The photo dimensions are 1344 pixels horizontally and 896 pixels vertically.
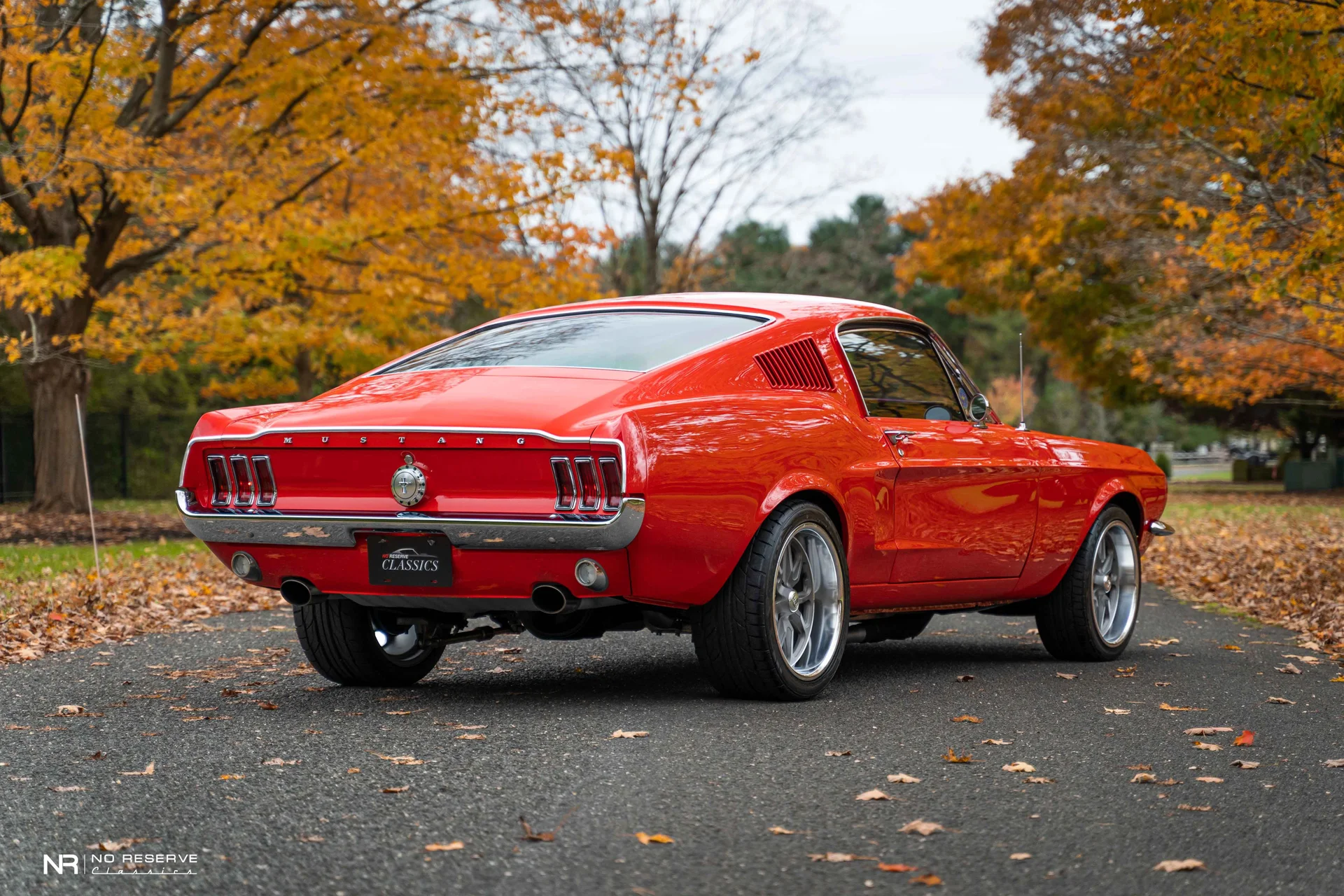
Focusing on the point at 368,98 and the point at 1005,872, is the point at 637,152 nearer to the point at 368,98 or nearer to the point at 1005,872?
the point at 368,98

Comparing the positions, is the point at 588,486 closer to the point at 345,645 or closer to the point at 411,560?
the point at 411,560

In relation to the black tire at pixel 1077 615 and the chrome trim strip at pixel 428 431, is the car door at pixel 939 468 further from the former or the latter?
the chrome trim strip at pixel 428 431

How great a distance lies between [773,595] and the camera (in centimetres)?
575

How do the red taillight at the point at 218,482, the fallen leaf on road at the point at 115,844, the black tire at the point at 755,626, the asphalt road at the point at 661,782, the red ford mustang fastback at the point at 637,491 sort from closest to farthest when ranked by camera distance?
1. the asphalt road at the point at 661,782
2. the fallen leaf on road at the point at 115,844
3. the red ford mustang fastback at the point at 637,491
4. the black tire at the point at 755,626
5. the red taillight at the point at 218,482

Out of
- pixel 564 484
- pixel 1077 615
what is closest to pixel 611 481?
pixel 564 484

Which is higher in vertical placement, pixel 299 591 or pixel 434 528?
pixel 434 528

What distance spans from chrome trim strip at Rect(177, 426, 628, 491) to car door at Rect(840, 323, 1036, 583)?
1713mm

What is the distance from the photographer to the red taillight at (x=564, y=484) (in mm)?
5266

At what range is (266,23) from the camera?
17.2 m

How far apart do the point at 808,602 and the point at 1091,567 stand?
7.53 feet

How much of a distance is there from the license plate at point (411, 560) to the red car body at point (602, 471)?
41 millimetres

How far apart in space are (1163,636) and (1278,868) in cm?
563

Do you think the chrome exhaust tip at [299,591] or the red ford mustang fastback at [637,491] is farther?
the chrome exhaust tip at [299,591]

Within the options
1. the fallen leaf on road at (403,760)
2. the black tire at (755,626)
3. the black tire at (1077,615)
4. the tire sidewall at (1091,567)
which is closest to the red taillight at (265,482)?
the fallen leaf on road at (403,760)
